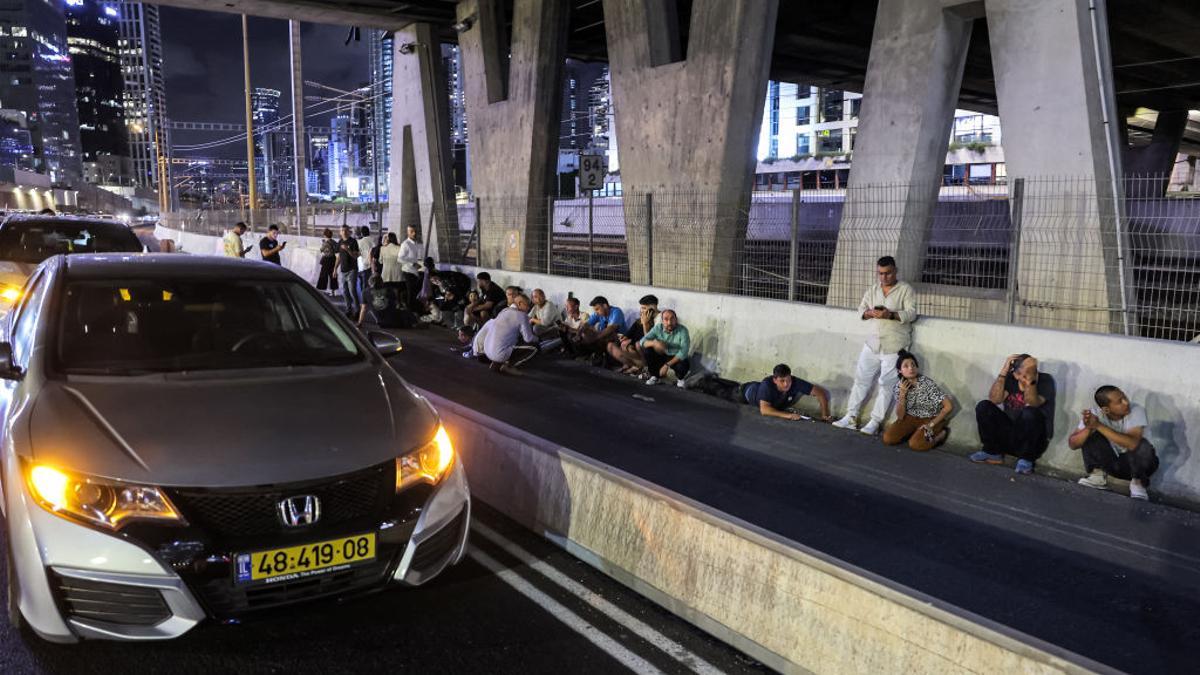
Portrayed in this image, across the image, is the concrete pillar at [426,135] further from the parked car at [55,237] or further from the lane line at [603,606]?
the lane line at [603,606]

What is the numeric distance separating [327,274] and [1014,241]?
51.3 ft

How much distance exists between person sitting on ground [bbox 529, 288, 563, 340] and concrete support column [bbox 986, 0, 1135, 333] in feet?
22.2

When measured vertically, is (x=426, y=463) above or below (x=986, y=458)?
above

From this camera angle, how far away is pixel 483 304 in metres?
14.1

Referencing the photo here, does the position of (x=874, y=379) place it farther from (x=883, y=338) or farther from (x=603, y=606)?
(x=603, y=606)

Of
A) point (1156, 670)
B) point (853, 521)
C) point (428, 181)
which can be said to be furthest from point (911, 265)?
point (428, 181)

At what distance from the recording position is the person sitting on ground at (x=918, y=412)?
24.9 feet

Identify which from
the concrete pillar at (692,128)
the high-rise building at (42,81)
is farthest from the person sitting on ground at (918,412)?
the high-rise building at (42,81)

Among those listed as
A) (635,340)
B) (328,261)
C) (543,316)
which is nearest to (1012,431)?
(635,340)

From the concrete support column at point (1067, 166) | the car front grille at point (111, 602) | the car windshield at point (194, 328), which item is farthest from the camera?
the concrete support column at point (1067, 166)

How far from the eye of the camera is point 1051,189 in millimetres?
8602

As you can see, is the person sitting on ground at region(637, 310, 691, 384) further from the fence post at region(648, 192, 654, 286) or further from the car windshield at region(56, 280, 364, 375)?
the car windshield at region(56, 280, 364, 375)

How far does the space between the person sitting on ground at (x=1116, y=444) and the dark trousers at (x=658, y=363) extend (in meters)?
4.62

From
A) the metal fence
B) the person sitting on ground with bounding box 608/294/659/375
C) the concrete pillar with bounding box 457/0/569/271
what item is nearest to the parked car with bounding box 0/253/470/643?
the metal fence
